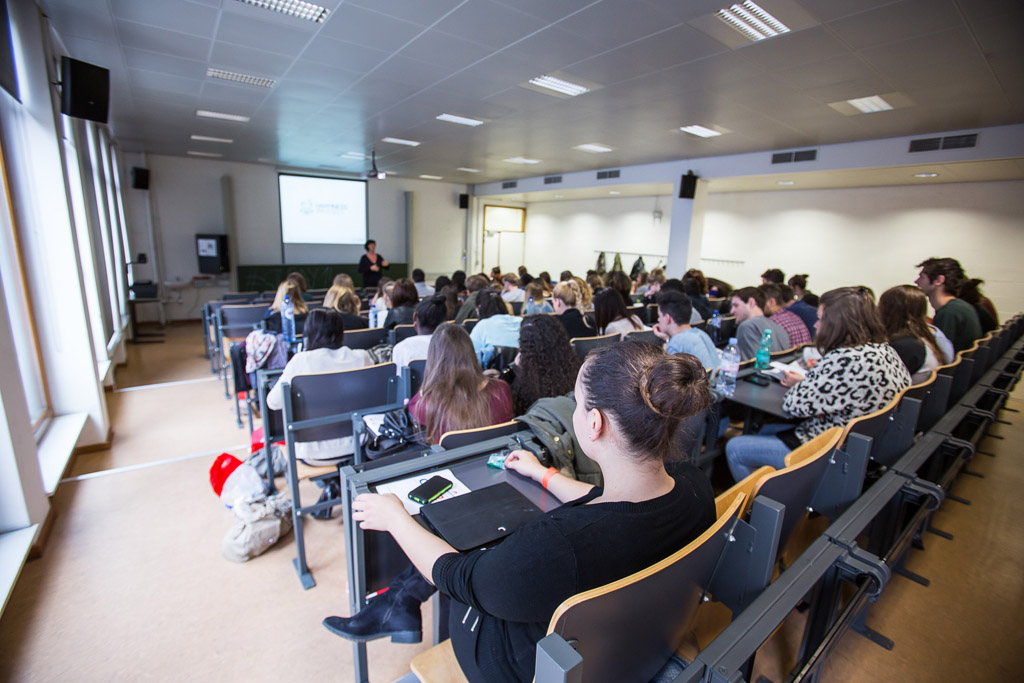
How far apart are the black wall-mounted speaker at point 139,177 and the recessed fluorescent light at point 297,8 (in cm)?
766

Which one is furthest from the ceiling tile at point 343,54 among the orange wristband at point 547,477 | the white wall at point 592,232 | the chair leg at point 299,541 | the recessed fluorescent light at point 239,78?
the white wall at point 592,232

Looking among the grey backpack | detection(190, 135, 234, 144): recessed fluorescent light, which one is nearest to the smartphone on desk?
the grey backpack

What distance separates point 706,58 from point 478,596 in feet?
13.5

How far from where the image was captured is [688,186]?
306 inches

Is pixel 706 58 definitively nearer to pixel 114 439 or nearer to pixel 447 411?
pixel 447 411

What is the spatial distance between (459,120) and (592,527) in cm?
613

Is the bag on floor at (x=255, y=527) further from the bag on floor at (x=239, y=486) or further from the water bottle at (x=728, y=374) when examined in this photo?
the water bottle at (x=728, y=374)

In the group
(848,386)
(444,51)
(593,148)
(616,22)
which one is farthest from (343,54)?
(593,148)

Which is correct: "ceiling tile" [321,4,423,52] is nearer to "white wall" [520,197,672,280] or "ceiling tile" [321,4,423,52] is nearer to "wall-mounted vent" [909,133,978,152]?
"wall-mounted vent" [909,133,978,152]

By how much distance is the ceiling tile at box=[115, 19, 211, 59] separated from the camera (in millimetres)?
3428

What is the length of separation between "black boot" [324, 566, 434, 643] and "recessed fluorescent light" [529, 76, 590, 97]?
4.28 metres

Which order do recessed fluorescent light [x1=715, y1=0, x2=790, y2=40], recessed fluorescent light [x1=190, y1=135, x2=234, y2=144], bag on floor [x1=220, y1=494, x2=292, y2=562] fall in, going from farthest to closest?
recessed fluorescent light [x1=190, y1=135, x2=234, y2=144], recessed fluorescent light [x1=715, y1=0, x2=790, y2=40], bag on floor [x1=220, y1=494, x2=292, y2=562]

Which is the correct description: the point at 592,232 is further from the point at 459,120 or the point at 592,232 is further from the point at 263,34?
the point at 263,34

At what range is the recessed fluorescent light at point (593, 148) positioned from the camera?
7.22 m
